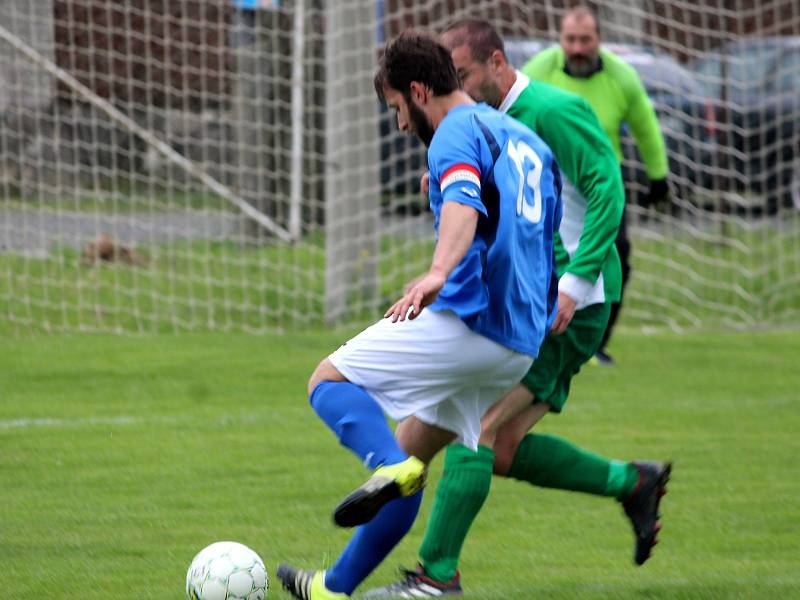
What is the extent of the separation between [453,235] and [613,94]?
4.83m

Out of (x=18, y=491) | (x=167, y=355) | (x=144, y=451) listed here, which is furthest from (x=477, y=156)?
(x=167, y=355)

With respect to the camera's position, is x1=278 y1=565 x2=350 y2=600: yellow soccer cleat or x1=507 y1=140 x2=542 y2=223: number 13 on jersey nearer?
x1=507 y1=140 x2=542 y2=223: number 13 on jersey

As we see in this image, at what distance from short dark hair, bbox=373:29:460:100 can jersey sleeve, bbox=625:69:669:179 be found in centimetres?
455

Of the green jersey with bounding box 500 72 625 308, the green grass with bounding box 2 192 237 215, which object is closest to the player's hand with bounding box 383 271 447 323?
the green jersey with bounding box 500 72 625 308

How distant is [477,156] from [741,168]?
7.73m

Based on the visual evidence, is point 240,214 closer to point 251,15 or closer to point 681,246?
point 251,15

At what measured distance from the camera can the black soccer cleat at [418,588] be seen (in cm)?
405

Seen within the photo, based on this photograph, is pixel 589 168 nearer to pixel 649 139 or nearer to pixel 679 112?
pixel 649 139

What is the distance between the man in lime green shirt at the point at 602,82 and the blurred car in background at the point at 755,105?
102 inches

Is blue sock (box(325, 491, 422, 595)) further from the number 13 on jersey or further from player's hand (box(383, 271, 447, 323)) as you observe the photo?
the number 13 on jersey

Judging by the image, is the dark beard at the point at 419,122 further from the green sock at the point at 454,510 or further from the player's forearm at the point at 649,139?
the player's forearm at the point at 649,139

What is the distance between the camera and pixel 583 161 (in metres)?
4.52

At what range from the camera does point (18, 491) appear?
18.4 feet

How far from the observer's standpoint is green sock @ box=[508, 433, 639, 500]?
454 cm
